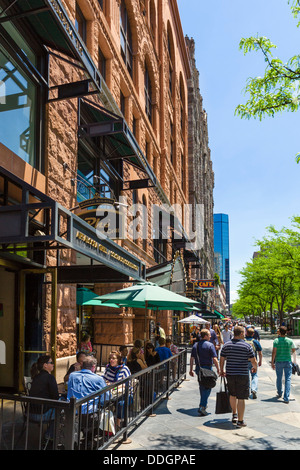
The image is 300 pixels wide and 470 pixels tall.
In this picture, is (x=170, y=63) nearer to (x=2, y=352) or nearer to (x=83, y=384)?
(x=2, y=352)

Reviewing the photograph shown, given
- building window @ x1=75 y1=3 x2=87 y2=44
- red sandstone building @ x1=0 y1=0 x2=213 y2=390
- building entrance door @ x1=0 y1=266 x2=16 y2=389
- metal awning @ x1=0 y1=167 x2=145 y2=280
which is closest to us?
metal awning @ x1=0 y1=167 x2=145 y2=280

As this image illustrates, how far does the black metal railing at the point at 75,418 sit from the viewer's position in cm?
478

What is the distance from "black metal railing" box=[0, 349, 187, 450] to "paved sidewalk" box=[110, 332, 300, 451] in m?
0.39

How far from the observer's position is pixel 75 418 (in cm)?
509

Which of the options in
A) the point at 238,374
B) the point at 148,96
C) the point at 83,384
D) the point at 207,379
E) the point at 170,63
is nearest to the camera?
the point at 83,384

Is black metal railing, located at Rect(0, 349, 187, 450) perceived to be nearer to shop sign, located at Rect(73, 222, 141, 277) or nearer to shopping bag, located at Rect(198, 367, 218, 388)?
shopping bag, located at Rect(198, 367, 218, 388)

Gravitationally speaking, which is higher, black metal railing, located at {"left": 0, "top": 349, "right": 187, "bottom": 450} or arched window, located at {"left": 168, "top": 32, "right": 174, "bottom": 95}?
arched window, located at {"left": 168, "top": 32, "right": 174, "bottom": 95}

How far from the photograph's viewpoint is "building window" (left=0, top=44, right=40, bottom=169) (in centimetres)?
873

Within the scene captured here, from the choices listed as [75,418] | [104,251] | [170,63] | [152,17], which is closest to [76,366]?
[104,251]

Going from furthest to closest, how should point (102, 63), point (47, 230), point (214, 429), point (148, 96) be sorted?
1. point (148, 96)
2. point (102, 63)
3. point (214, 429)
4. point (47, 230)

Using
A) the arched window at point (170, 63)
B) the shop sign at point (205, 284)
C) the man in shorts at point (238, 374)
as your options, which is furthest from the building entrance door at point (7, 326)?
the shop sign at point (205, 284)

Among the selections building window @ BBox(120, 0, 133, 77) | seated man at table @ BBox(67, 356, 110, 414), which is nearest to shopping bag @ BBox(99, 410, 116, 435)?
seated man at table @ BBox(67, 356, 110, 414)

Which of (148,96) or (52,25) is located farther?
(148,96)

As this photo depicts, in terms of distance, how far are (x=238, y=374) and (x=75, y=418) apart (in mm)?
3941
